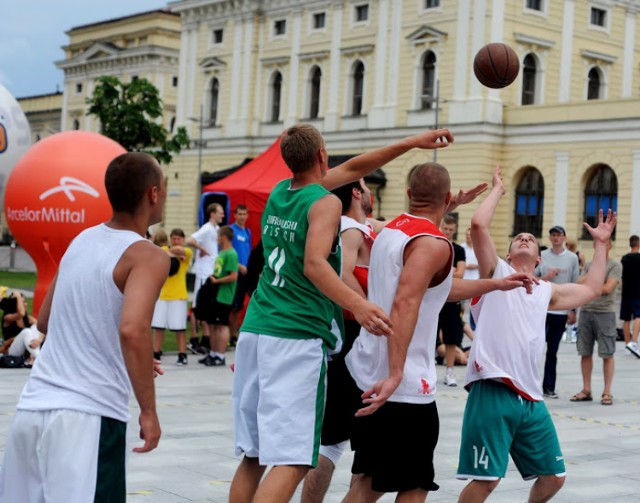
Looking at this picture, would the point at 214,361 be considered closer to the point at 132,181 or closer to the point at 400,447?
the point at 400,447

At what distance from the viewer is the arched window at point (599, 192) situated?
135ft

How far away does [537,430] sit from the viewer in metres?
5.91

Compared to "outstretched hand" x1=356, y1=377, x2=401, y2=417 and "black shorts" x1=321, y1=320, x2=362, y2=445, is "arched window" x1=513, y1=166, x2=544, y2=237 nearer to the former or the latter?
"black shorts" x1=321, y1=320, x2=362, y2=445

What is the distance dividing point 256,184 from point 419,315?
1707 cm

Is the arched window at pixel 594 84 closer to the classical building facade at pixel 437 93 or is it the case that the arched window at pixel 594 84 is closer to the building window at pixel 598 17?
the classical building facade at pixel 437 93

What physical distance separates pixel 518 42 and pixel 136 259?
43.4 metres

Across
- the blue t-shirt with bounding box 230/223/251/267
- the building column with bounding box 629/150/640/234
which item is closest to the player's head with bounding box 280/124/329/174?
the blue t-shirt with bounding box 230/223/251/267

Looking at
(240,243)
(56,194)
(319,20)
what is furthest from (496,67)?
(319,20)

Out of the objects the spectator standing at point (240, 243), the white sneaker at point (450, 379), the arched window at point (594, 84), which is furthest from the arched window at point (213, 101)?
the white sneaker at point (450, 379)

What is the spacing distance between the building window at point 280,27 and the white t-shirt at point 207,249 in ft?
131

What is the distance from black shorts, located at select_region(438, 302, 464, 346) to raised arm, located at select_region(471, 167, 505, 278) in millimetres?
7637

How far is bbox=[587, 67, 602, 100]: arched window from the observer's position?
49844mm

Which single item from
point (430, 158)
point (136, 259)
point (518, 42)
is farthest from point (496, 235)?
point (136, 259)

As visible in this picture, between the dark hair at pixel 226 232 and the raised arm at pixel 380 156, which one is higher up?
the raised arm at pixel 380 156
